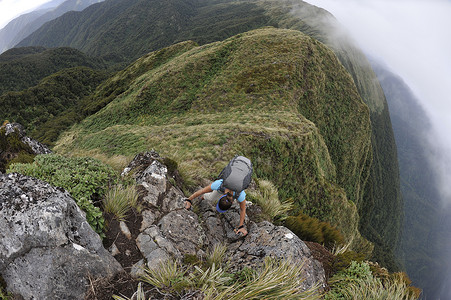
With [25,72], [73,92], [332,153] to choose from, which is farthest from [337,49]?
[25,72]

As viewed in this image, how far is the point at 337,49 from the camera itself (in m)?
104

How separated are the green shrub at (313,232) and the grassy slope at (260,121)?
11.6ft

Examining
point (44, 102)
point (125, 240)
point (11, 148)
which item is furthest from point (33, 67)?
point (125, 240)

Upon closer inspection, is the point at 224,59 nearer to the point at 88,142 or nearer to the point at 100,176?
the point at 88,142

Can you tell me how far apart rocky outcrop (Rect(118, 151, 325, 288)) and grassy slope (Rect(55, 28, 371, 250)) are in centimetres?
213

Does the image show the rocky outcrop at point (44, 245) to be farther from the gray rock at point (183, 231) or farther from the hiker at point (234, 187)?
the hiker at point (234, 187)

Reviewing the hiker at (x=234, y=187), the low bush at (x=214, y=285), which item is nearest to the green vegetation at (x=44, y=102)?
the hiker at (x=234, y=187)

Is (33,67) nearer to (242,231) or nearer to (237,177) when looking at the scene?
(237,177)

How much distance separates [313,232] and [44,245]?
6.19 m

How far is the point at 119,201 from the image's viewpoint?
4031 mm

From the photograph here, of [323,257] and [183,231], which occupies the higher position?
[183,231]

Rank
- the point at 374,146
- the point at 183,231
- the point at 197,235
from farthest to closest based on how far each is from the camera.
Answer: the point at 374,146 < the point at 197,235 < the point at 183,231

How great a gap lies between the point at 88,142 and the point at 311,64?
30990 mm

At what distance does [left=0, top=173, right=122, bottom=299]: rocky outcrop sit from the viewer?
2.56 m
